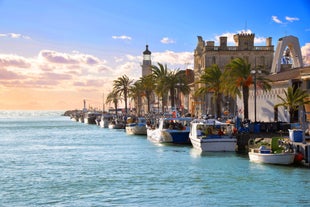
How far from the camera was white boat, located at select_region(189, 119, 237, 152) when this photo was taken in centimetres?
5362

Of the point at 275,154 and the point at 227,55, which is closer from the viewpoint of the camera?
the point at 275,154

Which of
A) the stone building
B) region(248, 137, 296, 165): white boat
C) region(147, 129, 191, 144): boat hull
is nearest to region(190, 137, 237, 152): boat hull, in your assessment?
region(248, 137, 296, 165): white boat

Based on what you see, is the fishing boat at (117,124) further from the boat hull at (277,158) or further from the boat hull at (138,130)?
the boat hull at (277,158)

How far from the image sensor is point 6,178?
40.2 metres

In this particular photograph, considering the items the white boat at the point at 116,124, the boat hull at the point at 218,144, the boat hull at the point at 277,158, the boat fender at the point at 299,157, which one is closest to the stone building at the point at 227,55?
the white boat at the point at 116,124

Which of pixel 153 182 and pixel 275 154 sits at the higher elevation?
pixel 275 154

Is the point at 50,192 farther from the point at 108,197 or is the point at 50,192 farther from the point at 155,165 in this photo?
the point at 155,165

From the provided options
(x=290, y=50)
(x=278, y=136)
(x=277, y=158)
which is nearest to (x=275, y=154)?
(x=277, y=158)

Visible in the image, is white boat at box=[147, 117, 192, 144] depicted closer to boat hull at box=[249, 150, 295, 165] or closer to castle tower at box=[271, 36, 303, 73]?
boat hull at box=[249, 150, 295, 165]

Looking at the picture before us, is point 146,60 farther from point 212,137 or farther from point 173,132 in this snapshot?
point 212,137

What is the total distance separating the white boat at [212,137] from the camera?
176 feet

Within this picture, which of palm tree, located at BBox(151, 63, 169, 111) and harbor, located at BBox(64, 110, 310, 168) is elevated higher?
palm tree, located at BBox(151, 63, 169, 111)

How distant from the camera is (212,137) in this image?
179 feet

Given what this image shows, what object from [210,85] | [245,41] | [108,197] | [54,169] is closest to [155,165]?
[54,169]
